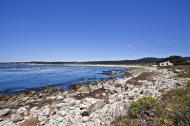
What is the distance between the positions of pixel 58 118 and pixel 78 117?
875mm

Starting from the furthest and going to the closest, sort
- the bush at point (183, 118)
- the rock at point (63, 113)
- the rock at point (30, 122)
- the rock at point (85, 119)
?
the rock at point (63, 113), the rock at point (30, 122), the rock at point (85, 119), the bush at point (183, 118)

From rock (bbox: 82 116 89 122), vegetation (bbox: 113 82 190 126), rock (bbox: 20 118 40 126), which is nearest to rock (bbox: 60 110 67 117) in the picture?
rock (bbox: 20 118 40 126)

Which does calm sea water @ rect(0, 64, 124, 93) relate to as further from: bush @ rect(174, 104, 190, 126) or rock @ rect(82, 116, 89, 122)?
bush @ rect(174, 104, 190, 126)

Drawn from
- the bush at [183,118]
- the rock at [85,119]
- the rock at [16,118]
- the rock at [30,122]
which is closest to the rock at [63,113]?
the rock at [30,122]

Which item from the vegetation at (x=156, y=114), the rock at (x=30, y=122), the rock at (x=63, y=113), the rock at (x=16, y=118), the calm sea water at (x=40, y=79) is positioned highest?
the vegetation at (x=156, y=114)

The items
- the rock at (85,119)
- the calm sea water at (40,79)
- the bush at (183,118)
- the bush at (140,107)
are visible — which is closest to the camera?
the bush at (183,118)

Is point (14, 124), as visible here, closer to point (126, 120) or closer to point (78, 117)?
point (78, 117)

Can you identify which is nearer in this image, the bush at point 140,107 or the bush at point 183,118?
the bush at point 183,118

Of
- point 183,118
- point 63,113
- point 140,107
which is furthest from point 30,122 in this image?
point 183,118

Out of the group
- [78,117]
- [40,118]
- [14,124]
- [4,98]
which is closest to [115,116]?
[78,117]

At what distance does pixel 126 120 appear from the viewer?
29.1 ft

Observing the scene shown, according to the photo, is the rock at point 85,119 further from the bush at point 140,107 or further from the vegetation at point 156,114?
the bush at point 140,107

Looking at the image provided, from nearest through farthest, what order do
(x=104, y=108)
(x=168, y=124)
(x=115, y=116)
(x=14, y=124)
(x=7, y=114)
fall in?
(x=168, y=124) < (x=115, y=116) < (x=14, y=124) < (x=104, y=108) < (x=7, y=114)

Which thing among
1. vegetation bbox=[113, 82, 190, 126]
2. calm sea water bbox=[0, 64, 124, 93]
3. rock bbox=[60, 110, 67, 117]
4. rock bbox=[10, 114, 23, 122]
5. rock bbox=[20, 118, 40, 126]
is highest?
vegetation bbox=[113, 82, 190, 126]
